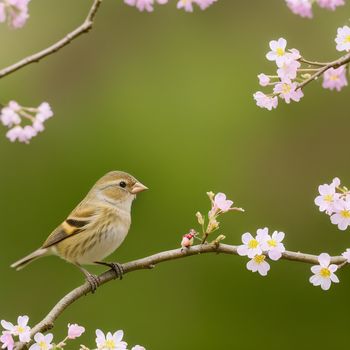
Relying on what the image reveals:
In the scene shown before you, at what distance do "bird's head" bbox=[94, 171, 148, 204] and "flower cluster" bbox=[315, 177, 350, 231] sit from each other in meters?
1.60

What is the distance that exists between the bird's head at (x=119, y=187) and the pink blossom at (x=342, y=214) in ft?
5.29

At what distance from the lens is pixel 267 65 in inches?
341

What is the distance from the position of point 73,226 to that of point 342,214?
1752 millimetres

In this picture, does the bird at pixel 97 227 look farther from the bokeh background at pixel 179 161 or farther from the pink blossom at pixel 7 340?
the bokeh background at pixel 179 161

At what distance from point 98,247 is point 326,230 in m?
4.09

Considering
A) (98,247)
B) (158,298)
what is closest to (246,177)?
(158,298)

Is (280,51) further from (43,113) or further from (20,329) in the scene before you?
(20,329)

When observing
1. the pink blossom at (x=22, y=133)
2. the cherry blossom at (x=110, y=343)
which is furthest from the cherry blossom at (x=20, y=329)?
the pink blossom at (x=22, y=133)

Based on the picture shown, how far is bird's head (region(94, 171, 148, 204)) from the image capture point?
4168mm

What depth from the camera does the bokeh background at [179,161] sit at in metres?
7.27

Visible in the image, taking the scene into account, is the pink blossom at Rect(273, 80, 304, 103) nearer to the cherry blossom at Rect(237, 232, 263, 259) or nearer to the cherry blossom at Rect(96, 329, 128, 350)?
the cherry blossom at Rect(237, 232, 263, 259)

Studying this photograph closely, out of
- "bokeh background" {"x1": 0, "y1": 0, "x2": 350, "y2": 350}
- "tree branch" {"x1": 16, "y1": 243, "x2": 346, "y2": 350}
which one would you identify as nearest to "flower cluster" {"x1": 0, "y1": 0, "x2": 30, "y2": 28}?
"tree branch" {"x1": 16, "y1": 243, "x2": 346, "y2": 350}

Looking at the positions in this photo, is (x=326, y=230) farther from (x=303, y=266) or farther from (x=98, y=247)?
(x=98, y=247)

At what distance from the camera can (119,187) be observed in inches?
165
